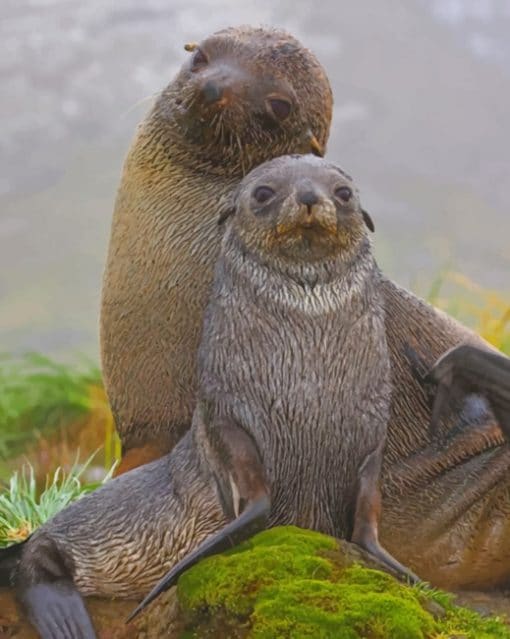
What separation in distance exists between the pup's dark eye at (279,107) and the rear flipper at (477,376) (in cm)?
120

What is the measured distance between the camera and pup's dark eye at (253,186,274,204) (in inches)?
206

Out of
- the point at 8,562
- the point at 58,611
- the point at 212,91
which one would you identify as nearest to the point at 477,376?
the point at 212,91

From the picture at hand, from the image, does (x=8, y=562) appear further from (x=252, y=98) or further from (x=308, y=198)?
(x=252, y=98)

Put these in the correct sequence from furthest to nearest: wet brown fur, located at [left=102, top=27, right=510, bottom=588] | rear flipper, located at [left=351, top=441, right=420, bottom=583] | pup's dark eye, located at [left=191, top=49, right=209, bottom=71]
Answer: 1. pup's dark eye, located at [left=191, top=49, right=209, bottom=71]
2. wet brown fur, located at [left=102, top=27, right=510, bottom=588]
3. rear flipper, located at [left=351, top=441, right=420, bottom=583]

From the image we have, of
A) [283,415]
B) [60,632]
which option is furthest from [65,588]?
[283,415]

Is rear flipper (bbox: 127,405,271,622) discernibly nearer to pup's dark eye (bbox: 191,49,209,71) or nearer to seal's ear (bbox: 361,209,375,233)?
seal's ear (bbox: 361,209,375,233)

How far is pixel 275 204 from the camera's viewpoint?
518 cm

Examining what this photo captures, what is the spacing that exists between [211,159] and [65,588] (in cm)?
198

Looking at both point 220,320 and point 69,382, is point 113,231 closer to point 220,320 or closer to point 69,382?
point 220,320

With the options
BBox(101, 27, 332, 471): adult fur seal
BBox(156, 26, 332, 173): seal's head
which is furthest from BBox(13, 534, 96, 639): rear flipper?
BBox(156, 26, 332, 173): seal's head

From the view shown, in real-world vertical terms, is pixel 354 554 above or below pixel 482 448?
below

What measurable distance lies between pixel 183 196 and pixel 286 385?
1.57 metres

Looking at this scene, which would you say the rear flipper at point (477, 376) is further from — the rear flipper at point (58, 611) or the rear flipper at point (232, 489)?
the rear flipper at point (58, 611)

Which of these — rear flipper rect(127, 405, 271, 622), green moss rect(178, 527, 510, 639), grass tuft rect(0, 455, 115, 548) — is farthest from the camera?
grass tuft rect(0, 455, 115, 548)
